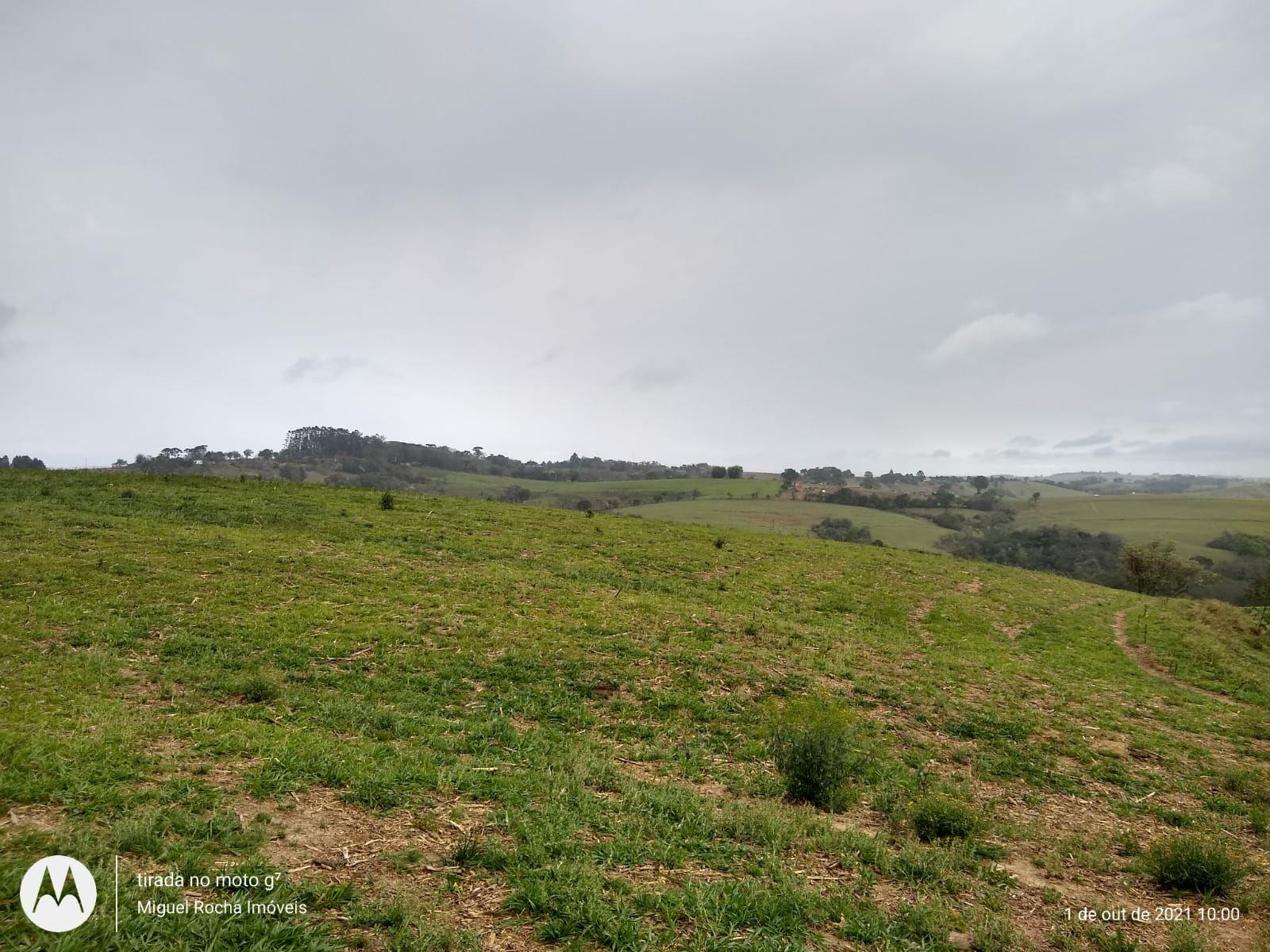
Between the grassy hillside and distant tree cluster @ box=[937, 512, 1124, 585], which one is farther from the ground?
the grassy hillside

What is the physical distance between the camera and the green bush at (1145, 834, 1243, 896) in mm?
6512

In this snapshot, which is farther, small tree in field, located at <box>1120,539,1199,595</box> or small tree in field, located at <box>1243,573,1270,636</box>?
small tree in field, located at <box>1120,539,1199,595</box>

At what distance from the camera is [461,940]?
176 inches

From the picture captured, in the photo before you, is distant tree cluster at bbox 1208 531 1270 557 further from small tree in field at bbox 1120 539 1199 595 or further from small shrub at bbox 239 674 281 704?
small shrub at bbox 239 674 281 704

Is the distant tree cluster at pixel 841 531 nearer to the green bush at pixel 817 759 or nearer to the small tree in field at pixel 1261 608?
the small tree in field at pixel 1261 608

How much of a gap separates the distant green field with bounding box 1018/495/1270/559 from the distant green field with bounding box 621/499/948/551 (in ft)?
110

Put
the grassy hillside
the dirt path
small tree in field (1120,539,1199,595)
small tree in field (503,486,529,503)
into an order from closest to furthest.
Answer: the grassy hillside → the dirt path → small tree in field (1120,539,1199,595) → small tree in field (503,486,529,503)

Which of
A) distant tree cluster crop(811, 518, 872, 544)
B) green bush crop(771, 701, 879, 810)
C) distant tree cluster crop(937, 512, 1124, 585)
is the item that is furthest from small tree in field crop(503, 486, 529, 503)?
green bush crop(771, 701, 879, 810)

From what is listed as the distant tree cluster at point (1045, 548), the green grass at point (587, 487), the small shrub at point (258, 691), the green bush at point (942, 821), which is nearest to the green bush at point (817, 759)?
the green bush at point (942, 821)

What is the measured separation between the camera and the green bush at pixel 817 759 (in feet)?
27.6

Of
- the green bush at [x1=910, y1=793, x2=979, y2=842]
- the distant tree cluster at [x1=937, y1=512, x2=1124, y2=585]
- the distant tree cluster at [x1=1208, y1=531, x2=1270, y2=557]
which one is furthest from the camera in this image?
the distant tree cluster at [x1=1208, y1=531, x2=1270, y2=557]

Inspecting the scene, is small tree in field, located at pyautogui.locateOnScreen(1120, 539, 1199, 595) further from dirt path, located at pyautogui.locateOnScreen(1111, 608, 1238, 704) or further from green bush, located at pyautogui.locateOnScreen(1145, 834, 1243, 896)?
green bush, located at pyautogui.locateOnScreen(1145, 834, 1243, 896)

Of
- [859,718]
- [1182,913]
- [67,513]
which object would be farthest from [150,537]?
[1182,913]
